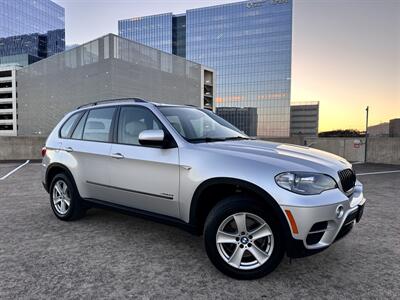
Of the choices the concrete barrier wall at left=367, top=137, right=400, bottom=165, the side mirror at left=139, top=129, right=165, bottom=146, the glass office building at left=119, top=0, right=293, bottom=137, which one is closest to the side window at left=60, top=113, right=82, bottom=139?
the side mirror at left=139, top=129, right=165, bottom=146

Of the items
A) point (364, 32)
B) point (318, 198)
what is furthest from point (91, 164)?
point (364, 32)

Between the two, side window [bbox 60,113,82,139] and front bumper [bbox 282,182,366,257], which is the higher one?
side window [bbox 60,113,82,139]

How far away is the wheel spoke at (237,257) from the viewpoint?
2773mm

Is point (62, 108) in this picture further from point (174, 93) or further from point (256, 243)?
point (256, 243)

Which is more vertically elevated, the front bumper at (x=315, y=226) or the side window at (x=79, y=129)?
the side window at (x=79, y=129)

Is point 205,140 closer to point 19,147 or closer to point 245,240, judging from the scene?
point 245,240

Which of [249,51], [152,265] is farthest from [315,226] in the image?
[249,51]

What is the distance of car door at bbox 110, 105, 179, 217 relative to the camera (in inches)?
126

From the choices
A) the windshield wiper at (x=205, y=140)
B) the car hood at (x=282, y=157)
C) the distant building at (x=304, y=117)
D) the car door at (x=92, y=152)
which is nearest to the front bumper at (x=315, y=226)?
the car hood at (x=282, y=157)

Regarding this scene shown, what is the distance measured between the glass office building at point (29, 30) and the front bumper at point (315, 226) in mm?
113580

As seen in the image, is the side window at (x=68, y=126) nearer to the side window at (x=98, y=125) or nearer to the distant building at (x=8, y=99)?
the side window at (x=98, y=125)

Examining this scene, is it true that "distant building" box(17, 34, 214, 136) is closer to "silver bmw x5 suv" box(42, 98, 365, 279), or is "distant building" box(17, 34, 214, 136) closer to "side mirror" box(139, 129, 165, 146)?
"silver bmw x5 suv" box(42, 98, 365, 279)

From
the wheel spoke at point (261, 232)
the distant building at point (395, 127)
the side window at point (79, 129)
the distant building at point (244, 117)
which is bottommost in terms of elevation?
the wheel spoke at point (261, 232)

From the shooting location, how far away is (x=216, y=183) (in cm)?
285
